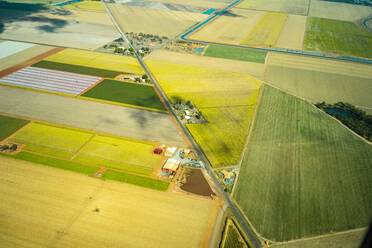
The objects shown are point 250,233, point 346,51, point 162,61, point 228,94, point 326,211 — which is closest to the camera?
point 250,233

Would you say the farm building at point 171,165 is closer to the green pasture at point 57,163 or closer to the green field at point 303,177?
the green field at point 303,177

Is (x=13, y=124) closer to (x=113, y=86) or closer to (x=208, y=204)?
(x=113, y=86)

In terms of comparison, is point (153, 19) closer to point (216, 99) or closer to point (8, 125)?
point (216, 99)

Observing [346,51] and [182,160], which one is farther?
[346,51]

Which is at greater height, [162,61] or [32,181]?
[162,61]

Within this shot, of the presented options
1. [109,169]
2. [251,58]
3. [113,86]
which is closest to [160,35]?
[251,58]

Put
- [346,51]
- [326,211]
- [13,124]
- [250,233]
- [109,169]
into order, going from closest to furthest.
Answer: [250,233]
[326,211]
[109,169]
[13,124]
[346,51]

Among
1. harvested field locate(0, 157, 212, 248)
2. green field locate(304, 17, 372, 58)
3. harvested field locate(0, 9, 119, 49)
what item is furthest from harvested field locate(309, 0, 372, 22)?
harvested field locate(0, 157, 212, 248)

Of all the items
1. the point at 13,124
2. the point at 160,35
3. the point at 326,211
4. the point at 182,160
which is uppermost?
the point at 160,35
